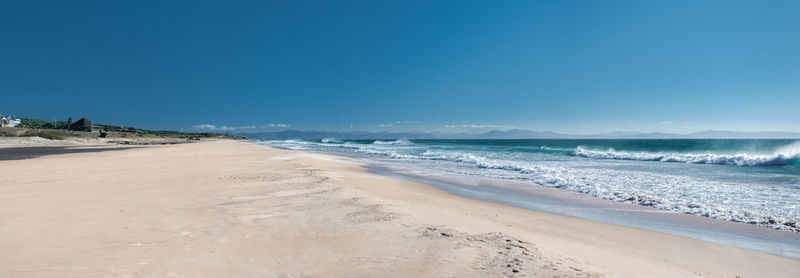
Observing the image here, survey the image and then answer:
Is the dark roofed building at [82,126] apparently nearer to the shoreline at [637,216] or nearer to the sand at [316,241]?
the sand at [316,241]

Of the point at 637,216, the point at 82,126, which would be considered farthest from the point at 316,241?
the point at 82,126

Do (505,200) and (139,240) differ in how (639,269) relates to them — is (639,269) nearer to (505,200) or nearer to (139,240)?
(505,200)

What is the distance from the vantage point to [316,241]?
429cm

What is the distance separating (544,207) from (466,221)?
3.36 meters

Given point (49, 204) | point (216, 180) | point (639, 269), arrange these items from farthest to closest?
point (216, 180), point (49, 204), point (639, 269)

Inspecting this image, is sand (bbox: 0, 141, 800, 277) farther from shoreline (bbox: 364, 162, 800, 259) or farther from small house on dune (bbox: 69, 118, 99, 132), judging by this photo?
small house on dune (bbox: 69, 118, 99, 132)

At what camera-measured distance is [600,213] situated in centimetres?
759

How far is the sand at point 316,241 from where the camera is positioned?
135 inches

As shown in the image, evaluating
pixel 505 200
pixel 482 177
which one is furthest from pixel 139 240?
pixel 482 177

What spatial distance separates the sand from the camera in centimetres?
343

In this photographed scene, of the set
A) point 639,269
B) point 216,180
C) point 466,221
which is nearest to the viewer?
point 639,269

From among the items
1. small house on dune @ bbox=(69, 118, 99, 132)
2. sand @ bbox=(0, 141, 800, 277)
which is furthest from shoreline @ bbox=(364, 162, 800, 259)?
small house on dune @ bbox=(69, 118, 99, 132)

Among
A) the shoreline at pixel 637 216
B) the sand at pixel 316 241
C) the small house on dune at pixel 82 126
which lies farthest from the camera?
the small house on dune at pixel 82 126

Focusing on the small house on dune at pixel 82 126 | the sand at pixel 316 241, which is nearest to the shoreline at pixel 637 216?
the sand at pixel 316 241
